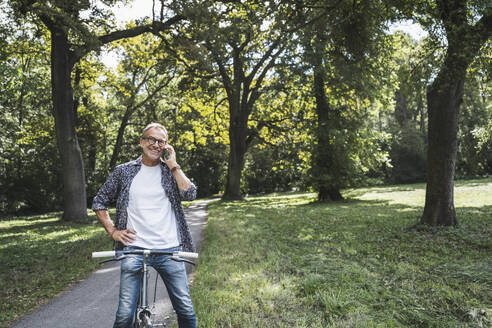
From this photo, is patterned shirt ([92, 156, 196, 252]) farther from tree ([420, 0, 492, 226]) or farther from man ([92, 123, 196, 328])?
tree ([420, 0, 492, 226])

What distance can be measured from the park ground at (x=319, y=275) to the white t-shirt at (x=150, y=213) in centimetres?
167

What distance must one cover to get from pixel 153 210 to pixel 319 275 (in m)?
3.50

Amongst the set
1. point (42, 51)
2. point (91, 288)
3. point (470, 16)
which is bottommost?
point (91, 288)

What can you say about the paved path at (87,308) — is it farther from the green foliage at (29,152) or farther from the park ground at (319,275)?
the green foliage at (29,152)

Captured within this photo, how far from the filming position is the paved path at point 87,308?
14.6ft

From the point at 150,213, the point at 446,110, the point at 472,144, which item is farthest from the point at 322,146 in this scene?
the point at 472,144

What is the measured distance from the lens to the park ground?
4.12m

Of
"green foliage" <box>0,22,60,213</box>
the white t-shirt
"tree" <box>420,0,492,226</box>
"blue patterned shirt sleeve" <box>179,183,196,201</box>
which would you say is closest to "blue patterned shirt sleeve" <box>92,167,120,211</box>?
the white t-shirt

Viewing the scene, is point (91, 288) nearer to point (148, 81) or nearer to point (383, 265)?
point (383, 265)

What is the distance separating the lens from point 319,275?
5469 millimetres

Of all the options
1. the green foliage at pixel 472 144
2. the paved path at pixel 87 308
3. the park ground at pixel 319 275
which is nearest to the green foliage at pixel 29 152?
the park ground at pixel 319 275

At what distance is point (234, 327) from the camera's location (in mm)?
3980

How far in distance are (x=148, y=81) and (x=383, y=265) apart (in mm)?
26388

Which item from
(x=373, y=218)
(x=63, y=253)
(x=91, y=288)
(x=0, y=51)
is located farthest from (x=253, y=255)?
(x=0, y=51)
